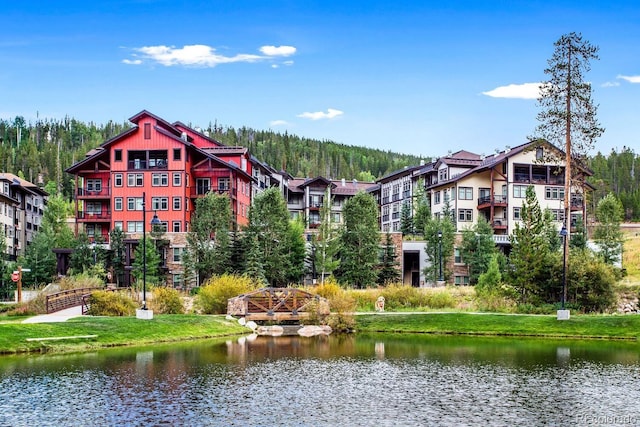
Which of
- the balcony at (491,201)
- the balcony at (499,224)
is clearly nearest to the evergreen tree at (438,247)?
the balcony at (491,201)

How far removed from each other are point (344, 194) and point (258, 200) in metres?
47.0

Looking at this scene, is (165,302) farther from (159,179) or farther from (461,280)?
(461,280)

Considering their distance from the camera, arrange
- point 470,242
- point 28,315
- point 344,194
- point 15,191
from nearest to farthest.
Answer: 1. point 28,315
2. point 470,242
3. point 15,191
4. point 344,194

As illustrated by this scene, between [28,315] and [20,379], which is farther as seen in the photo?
[28,315]

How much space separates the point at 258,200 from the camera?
73438 millimetres

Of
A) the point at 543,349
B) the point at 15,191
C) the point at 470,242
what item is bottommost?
the point at 543,349

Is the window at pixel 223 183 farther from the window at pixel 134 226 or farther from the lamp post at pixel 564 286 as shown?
the lamp post at pixel 564 286

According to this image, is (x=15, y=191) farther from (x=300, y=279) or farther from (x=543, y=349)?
(x=543, y=349)

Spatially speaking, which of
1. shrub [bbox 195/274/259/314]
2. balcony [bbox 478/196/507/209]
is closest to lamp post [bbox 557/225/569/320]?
shrub [bbox 195/274/259/314]

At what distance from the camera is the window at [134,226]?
82.7 m

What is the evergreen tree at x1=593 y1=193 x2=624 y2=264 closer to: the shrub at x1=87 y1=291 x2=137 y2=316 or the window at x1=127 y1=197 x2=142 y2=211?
the window at x1=127 y1=197 x2=142 y2=211

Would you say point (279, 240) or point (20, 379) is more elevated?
point (279, 240)

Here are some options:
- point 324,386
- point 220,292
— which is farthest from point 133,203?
point 324,386

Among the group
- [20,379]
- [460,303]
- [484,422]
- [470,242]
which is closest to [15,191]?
[470,242]
